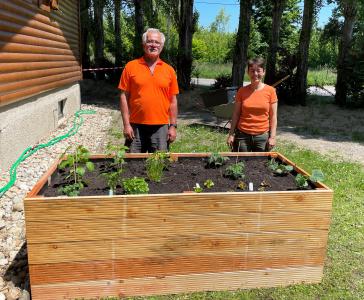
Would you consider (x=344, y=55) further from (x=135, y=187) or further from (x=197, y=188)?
(x=135, y=187)

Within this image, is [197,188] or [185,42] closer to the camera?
[197,188]

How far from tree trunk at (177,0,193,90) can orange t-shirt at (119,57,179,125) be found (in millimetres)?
11788

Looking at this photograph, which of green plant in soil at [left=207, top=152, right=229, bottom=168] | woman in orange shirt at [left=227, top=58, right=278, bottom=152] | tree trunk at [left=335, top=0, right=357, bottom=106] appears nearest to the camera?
green plant in soil at [left=207, top=152, right=229, bottom=168]

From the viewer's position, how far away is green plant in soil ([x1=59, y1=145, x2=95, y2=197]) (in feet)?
9.74

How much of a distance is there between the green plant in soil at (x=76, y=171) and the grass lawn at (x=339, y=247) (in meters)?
1.02

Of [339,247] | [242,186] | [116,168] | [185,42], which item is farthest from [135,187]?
[185,42]

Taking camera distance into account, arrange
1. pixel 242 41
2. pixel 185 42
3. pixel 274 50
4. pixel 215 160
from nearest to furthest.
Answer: pixel 215 160 → pixel 242 41 → pixel 274 50 → pixel 185 42

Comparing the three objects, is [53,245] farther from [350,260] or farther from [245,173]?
[350,260]

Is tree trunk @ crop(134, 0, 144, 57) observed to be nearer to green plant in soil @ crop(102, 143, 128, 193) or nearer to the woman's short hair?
the woman's short hair

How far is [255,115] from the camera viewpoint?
418cm

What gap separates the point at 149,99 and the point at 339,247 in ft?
7.87

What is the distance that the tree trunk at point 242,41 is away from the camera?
12.7 meters

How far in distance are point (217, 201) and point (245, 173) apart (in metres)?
0.94

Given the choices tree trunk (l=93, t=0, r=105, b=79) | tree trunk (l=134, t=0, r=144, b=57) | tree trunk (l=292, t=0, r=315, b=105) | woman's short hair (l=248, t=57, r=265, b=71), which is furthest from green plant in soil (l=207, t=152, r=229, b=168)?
tree trunk (l=93, t=0, r=105, b=79)
